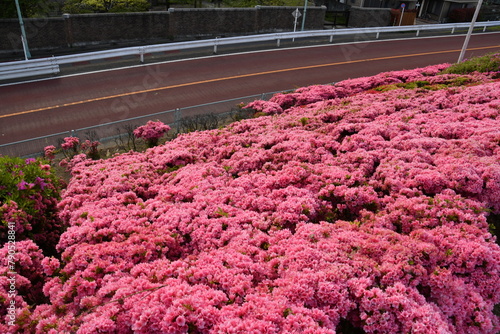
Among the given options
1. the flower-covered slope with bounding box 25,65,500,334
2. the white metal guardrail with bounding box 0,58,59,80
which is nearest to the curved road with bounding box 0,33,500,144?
the white metal guardrail with bounding box 0,58,59,80

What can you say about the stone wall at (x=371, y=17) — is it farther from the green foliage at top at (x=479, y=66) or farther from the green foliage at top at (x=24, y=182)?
the green foliage at top at (x=24, y=182)

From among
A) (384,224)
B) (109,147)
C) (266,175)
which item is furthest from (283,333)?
(109,147)

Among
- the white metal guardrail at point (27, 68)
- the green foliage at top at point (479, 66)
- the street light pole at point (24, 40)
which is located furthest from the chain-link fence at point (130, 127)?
the street light pole at point (24, 40)

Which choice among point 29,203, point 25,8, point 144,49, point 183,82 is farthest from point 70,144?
point 25,8

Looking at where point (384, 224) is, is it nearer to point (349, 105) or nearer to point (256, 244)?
point (256, 244)

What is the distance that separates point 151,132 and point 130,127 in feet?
3.31

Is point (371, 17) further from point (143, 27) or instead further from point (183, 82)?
point (183, 82)

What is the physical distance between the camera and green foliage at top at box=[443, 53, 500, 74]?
17141 mm

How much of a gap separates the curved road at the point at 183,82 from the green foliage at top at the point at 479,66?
4834 mm

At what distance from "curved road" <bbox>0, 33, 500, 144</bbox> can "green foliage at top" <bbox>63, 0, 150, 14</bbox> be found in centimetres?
968

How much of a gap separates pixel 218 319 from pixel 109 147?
9115mm

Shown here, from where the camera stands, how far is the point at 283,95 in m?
16.0

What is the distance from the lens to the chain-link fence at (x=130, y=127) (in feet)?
37.9

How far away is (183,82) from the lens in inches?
762
